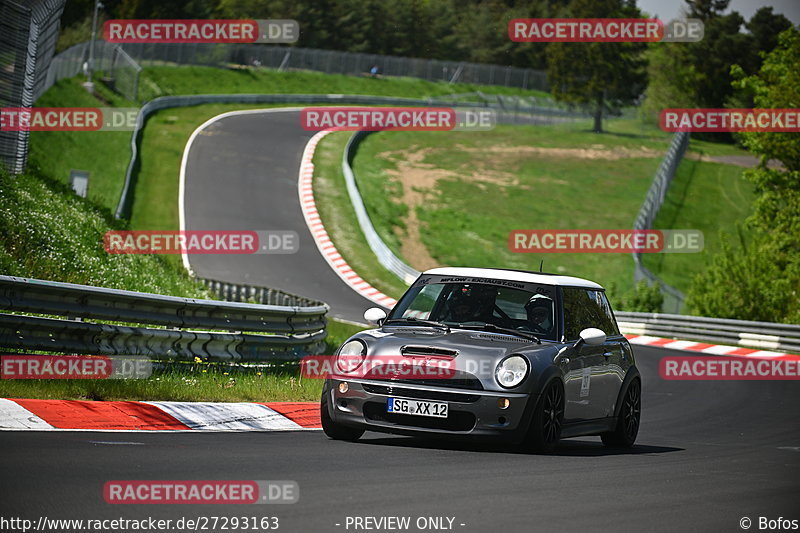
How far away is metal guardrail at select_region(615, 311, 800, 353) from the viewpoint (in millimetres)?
29906

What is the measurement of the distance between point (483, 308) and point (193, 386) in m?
3.20

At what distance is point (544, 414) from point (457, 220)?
4220 cm

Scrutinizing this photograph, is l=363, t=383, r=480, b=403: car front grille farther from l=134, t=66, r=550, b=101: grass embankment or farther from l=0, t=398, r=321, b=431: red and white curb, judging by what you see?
l=134, t=66, r=550, b=101: grass embankment

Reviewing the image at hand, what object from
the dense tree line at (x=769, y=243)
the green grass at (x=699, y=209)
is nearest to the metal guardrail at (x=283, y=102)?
the green grass at (x=699, y=209)

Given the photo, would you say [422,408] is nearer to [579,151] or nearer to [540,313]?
[540,313]

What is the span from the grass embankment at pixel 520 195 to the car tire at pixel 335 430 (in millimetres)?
27498

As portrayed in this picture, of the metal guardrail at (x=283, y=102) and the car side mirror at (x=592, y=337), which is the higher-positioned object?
the metal guardrail at (x=283, y=102)

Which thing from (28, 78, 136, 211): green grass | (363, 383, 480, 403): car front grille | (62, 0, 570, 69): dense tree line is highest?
(62, 0, 570, 69): dense tree line

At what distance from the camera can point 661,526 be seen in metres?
6.88

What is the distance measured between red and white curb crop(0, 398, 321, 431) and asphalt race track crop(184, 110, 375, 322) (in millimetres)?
18800

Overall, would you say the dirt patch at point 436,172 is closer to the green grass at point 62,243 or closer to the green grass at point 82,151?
the green grass at point 82,151

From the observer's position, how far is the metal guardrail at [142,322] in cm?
1098

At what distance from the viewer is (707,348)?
29.6m

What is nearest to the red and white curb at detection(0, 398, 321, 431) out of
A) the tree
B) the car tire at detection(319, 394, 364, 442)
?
the car tire at detection(319, 394, 364, 442)
